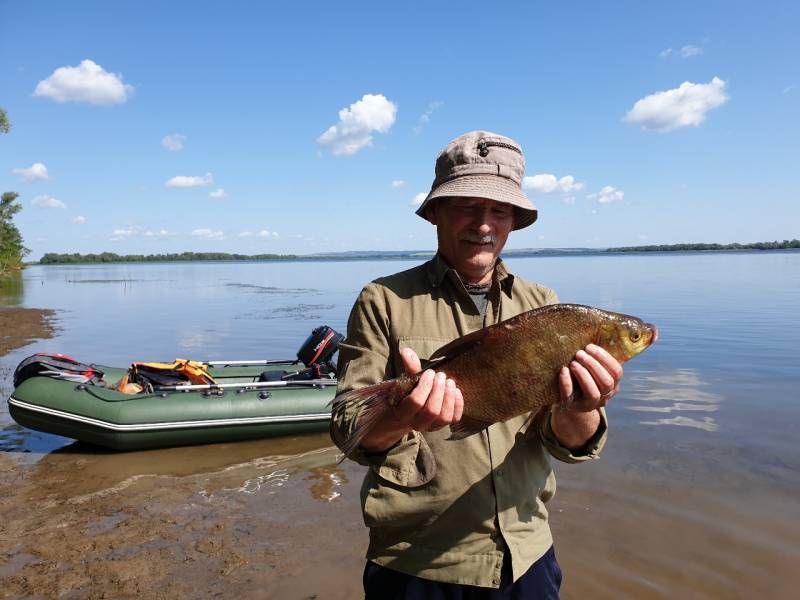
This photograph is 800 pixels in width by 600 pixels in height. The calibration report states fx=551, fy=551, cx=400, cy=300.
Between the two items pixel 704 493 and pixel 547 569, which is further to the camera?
pixel 704 493

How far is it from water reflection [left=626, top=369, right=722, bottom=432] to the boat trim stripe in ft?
20.6

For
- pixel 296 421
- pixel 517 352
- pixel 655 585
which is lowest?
pixel 655 585

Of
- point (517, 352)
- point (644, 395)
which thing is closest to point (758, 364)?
point (644, 395)

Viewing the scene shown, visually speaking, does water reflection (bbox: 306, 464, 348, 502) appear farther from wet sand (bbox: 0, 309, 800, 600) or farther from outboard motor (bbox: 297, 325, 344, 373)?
outboard motor (bbox: 297, 325, 344, 373)

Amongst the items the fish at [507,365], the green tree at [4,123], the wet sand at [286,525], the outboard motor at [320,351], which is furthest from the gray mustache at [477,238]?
the green tree at [4,123]

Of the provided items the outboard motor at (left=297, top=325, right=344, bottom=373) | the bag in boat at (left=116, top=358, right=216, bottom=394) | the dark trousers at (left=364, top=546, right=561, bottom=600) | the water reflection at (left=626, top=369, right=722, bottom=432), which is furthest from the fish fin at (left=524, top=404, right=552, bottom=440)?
the water reflection at (left=626, top=369, right=722, bottom=432)

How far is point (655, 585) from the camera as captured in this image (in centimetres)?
540

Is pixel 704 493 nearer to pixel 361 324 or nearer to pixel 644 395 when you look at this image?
pixel 644 395

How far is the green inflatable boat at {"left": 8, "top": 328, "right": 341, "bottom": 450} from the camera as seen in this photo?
323 inches

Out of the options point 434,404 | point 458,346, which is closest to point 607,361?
point 458,346

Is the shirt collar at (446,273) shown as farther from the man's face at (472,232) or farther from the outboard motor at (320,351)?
the outboard motor at (320,351)

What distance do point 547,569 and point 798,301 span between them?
32.2 m

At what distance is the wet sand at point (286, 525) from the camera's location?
5.27 meters

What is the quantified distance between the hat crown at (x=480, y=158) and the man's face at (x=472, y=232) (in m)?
0.13
